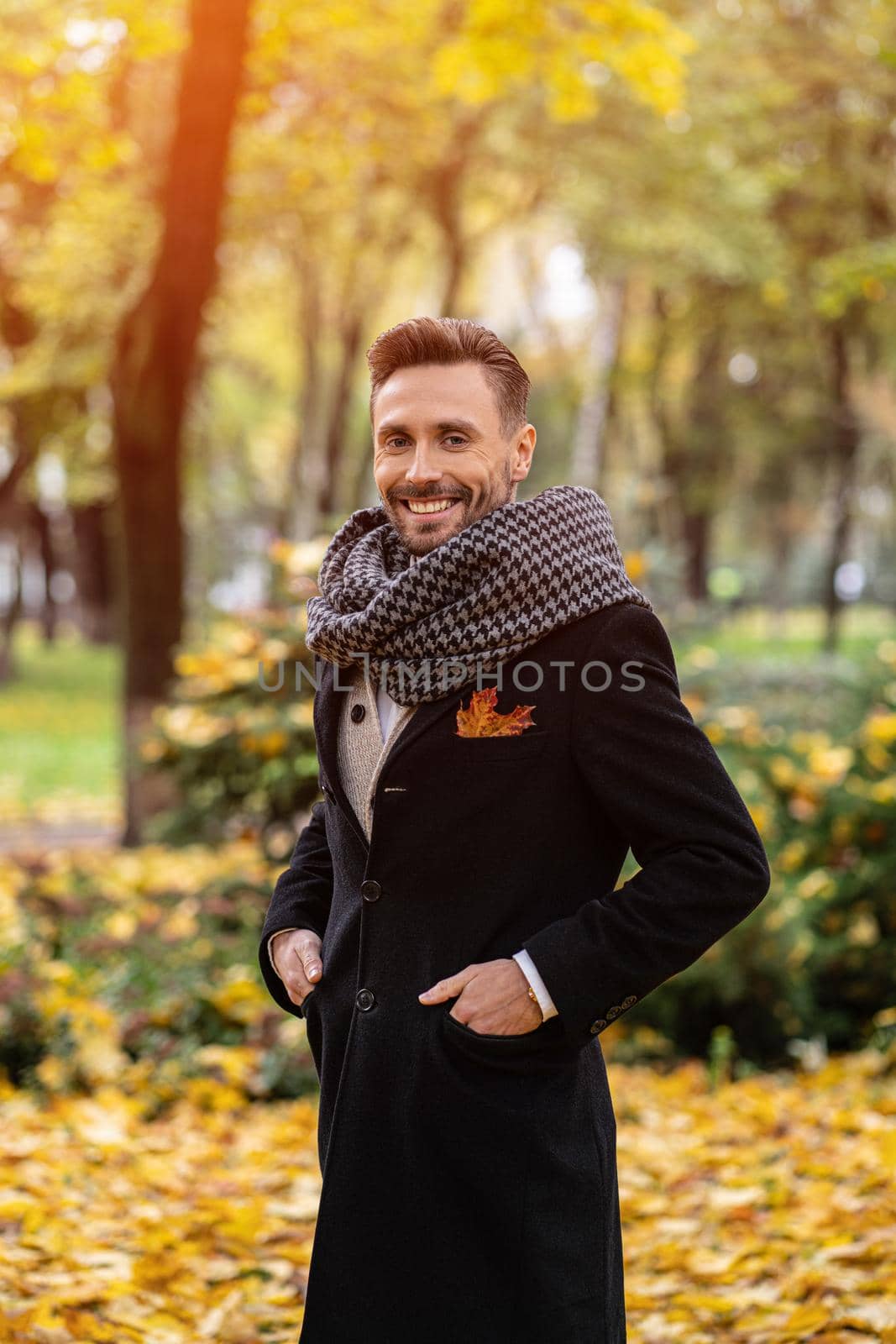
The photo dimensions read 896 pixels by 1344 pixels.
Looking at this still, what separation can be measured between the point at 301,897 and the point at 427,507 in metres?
0.78

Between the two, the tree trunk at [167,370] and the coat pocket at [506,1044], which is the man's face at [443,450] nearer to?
the coat pocket at [506,1044]

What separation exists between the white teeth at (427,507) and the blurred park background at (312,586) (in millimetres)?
2206

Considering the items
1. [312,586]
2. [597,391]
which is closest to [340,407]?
[597,391]

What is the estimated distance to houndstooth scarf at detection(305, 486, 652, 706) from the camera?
2.13 meters

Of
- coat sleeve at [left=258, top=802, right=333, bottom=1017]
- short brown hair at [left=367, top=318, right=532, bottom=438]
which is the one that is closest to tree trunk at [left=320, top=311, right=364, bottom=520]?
coat sleeve at [left=258, top=802, right=333, bottom=1017]

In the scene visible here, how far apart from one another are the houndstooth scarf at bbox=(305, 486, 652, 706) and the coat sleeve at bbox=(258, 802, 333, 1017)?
500 mm

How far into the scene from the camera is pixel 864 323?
23.8 metres

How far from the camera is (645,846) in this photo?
2.16 meters

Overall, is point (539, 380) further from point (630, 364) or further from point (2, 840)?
point (2, 840)

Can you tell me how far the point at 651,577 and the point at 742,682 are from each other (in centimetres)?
413

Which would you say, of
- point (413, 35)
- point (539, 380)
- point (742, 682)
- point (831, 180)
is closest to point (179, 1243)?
point (742, 682)

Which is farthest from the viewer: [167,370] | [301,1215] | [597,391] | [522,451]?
[597,391]

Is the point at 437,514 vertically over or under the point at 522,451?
under

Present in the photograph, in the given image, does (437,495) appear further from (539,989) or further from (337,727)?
(539,989)
